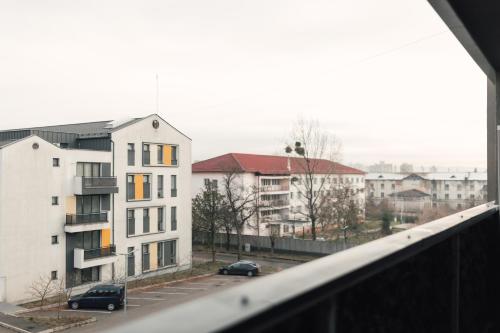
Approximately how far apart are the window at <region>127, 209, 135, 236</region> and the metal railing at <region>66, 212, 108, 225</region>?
0.07 metres

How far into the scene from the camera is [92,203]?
4.64 feet

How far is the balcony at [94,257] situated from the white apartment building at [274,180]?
0.38 m

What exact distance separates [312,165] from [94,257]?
995 mm

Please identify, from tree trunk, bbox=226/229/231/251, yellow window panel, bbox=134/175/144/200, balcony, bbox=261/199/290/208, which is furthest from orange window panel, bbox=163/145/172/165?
balcony, bbox=261/199/290/208

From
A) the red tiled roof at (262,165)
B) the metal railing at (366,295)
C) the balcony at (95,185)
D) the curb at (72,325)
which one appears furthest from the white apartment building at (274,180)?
the curb at (72,325)

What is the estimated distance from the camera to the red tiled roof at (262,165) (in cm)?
189

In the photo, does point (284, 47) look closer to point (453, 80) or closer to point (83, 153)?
point (83, 153)

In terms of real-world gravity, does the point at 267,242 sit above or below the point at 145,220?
below

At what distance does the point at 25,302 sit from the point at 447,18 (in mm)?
1766

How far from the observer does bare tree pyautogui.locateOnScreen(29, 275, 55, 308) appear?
1235 mm

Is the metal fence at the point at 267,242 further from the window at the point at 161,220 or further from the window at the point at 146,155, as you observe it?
the window at the point at 146,155

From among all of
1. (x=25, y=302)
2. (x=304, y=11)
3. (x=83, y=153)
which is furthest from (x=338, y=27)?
(x=25, y=302)

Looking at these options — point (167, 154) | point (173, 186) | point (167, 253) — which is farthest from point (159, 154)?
point (167, 253)

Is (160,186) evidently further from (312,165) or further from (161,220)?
(312,165)
